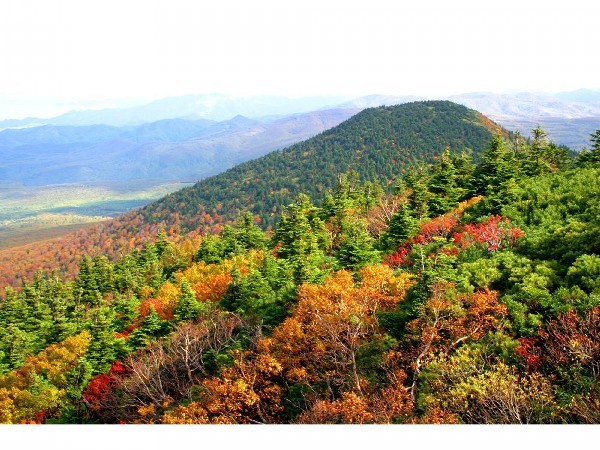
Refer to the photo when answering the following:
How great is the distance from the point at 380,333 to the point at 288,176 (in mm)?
136239

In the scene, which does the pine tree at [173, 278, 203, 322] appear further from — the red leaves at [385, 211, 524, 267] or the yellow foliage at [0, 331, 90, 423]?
the red leaves at [385, 211, 524, 267]

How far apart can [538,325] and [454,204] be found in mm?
24780

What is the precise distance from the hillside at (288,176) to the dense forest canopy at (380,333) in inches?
3263

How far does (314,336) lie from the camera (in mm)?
14977

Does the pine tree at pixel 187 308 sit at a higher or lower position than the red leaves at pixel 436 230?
lower

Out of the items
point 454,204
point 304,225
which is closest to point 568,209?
point 454,204

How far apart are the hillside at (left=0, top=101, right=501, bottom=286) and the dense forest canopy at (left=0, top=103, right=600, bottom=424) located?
82872mm

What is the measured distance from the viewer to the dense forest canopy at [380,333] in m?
A: 10.4

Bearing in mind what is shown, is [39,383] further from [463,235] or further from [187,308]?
[463,235]

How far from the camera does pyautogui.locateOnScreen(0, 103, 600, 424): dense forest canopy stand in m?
10.4

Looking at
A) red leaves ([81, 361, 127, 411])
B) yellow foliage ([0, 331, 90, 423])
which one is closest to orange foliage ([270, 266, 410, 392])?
red leaves ([81, 361, 127, 411])

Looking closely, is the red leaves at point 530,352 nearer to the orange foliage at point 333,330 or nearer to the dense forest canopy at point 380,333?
the dense forest canopy at point 380,333

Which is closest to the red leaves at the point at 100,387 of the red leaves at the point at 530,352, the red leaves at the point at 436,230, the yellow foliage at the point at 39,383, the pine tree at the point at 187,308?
the yellow foliage at the point at 39,383

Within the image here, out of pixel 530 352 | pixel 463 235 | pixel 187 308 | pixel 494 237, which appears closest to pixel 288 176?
pixel 187 308
